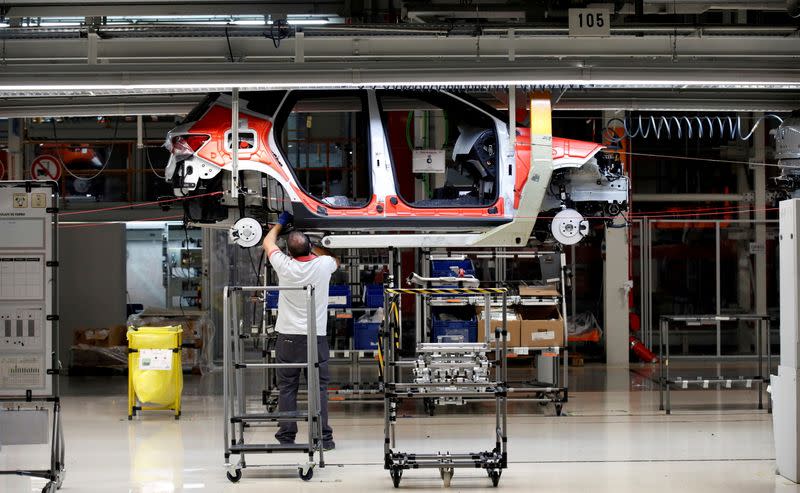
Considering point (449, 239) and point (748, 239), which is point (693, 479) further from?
point (748, 239)

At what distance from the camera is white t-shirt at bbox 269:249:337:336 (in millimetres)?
7711

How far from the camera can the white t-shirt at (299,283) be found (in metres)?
7.71

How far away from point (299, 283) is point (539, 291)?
3272 mm

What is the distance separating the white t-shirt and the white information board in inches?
65.8

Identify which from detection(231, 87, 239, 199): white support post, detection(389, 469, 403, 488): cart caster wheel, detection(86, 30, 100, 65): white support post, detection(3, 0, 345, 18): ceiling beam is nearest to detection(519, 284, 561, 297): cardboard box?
detection(231, 87, 239, 199): white support post

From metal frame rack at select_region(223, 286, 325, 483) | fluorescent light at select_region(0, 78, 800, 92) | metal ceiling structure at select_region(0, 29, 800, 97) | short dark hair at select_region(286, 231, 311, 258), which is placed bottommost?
metal frame rack at select_region(223, 286, 325, 483)

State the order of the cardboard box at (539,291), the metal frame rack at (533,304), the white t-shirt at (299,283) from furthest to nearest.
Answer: the cardboard box at (539,291)
the metal frame rack at (533,304)
the white t-shirt at (299,283)

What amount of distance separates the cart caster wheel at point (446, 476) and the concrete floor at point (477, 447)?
4 cm

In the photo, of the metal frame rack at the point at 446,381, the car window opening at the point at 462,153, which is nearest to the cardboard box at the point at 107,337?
the car window opening at the point at 462,153

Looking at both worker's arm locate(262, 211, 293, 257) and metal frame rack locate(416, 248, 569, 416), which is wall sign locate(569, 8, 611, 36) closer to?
metal frame rack locate(416, 248, 569, 416)

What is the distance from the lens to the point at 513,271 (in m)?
15.6

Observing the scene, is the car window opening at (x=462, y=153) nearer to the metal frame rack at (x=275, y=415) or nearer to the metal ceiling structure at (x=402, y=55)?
the metal ceiling structure at (x=402, y=55)

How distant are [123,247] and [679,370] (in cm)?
722

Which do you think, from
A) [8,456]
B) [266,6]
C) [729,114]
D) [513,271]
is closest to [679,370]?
[513,271]
